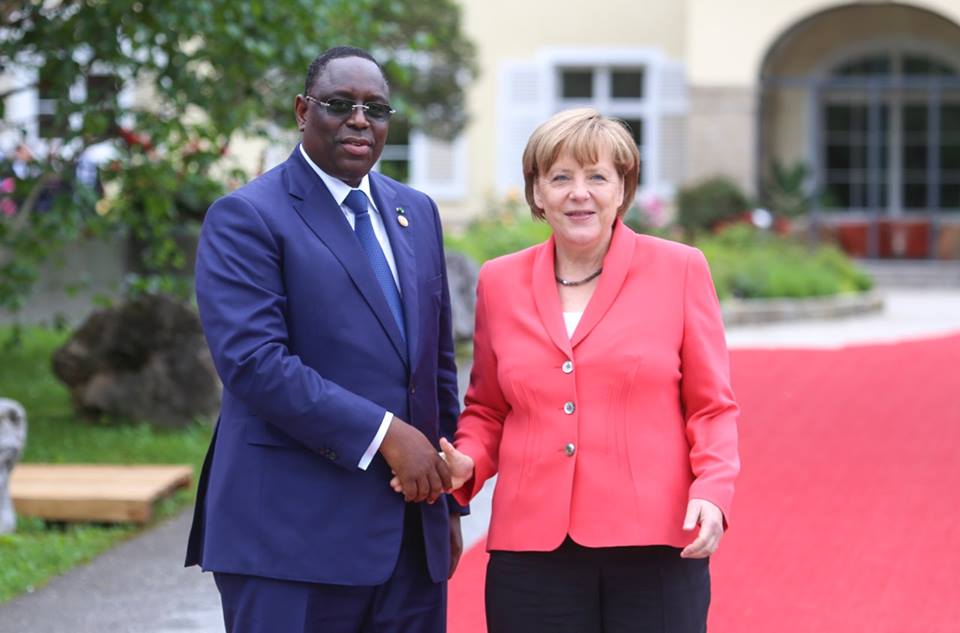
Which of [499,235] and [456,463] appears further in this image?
[499,235]

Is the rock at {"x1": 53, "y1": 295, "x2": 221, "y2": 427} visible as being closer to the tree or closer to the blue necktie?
the tree

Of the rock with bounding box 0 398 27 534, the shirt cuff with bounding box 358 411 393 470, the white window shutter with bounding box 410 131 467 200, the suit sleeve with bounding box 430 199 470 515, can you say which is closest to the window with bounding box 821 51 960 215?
the white window shutter with bounding box 410 131 467 200

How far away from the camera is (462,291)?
426 inches

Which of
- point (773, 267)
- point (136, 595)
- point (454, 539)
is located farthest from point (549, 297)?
point (773, 267)

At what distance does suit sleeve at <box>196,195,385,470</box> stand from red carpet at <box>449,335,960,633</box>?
204cm

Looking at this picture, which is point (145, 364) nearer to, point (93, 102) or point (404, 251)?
point (93, 102)

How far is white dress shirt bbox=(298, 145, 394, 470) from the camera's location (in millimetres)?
2957

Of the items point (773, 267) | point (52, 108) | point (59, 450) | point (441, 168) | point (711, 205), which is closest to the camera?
point (59, 450)

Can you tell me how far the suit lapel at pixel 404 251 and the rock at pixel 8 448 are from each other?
328cm

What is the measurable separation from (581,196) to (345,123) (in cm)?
48

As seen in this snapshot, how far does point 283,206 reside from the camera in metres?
3.03

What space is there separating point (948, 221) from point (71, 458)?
610 inches

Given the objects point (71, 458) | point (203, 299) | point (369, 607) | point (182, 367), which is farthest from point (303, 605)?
point (182, 367)

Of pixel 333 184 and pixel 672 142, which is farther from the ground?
pixel 672 142
